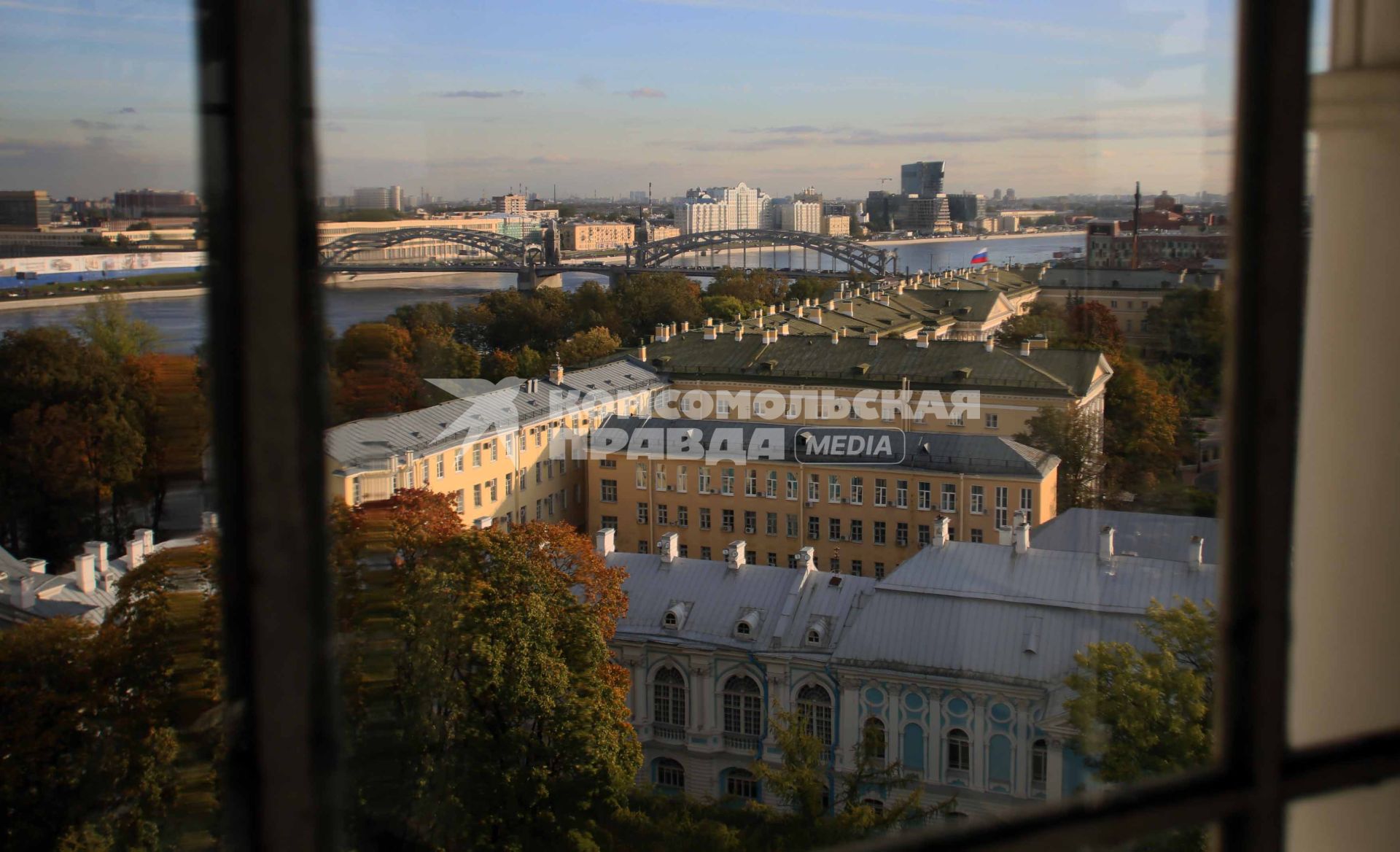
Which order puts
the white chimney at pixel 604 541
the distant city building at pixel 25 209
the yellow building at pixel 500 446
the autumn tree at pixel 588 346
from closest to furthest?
the distant city building at pixel 25 209 → the yellow building at pixel 500 446 → the white chimney at pixel 604 541 → the autumn tree at pixel 588 346

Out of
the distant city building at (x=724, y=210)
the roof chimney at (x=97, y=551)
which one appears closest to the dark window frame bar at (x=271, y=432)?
the roof chimney at (x=97, y=551)

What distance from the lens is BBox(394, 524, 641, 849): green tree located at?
4.16 metres

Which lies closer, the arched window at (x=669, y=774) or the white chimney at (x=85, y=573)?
the white chimney at (x=85, y=573)

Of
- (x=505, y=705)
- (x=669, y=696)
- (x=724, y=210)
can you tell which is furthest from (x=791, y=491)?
(x=724, y=210)

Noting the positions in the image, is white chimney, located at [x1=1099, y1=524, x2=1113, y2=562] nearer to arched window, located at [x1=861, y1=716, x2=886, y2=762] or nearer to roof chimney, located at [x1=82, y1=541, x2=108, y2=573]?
arched window, located at [x1=861, y1=716, x2=886, y2=762]

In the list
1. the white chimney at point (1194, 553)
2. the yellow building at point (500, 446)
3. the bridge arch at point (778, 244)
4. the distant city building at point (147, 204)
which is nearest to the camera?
the distant city building at point (147, 204)

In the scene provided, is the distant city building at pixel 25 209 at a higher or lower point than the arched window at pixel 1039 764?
higher

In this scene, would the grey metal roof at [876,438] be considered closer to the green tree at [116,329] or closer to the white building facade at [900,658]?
the white building facade at [900,658]

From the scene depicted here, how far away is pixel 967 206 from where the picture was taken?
9.43 metres

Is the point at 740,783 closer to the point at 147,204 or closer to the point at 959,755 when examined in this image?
the point at 959,755

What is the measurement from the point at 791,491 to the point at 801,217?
8482 millimetres

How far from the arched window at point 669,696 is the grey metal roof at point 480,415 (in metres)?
1.77

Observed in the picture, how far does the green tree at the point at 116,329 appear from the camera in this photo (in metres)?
1.16

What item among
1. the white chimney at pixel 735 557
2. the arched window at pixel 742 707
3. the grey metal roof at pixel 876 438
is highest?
the grey metal roof at pixel 876 438
